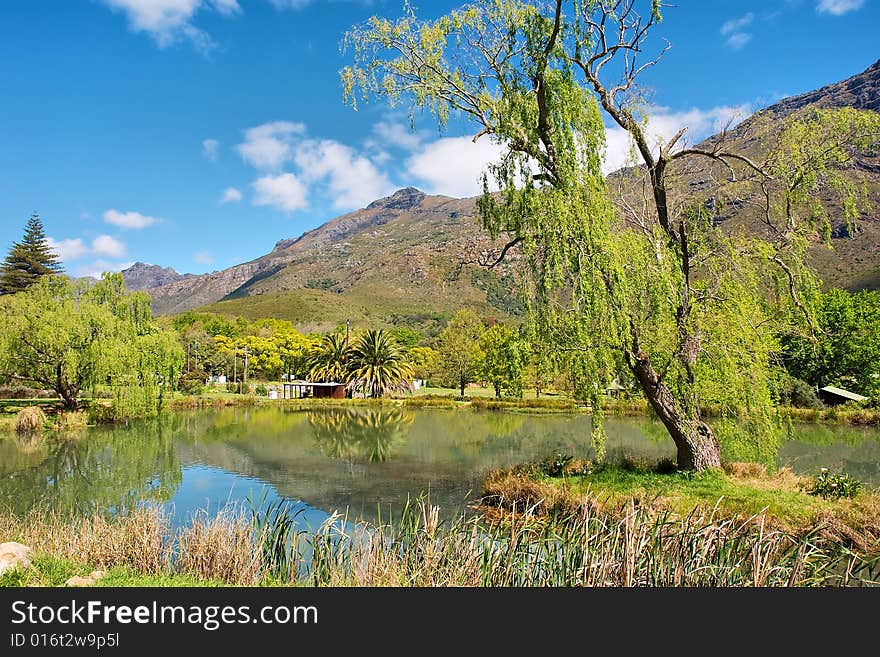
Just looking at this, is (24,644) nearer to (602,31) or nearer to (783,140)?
(602,31)

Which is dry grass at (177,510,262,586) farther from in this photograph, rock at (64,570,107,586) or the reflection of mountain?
the reflection of mountain

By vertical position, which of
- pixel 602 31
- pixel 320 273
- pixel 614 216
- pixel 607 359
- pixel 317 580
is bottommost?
pixel 317 580

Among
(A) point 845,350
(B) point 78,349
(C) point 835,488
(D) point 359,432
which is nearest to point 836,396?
(A) point 845,350

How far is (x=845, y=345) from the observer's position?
33.3 m

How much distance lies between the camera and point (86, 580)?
5.82 m

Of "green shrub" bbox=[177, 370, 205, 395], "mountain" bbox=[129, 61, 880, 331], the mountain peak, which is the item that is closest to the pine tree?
"green shrub" bbox=[177, 370, 205, 395]

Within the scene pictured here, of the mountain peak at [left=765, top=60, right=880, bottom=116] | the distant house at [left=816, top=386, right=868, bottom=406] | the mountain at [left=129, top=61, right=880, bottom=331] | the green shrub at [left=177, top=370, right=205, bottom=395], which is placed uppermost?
the mountain peak at [left=765, top=60, right=880, bottom=116]

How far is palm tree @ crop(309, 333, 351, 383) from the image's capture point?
1957 inches

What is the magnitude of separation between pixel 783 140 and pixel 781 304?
3514mm

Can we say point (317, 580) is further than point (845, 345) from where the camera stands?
No

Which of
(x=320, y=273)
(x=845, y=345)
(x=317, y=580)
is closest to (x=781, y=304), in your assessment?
(x=317, y=580)

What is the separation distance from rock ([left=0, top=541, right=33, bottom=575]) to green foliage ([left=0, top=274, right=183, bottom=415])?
21.7 metres

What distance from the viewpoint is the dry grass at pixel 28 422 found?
23.3 meters

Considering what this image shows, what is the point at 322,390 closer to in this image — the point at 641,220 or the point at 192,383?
the point at 192,383
